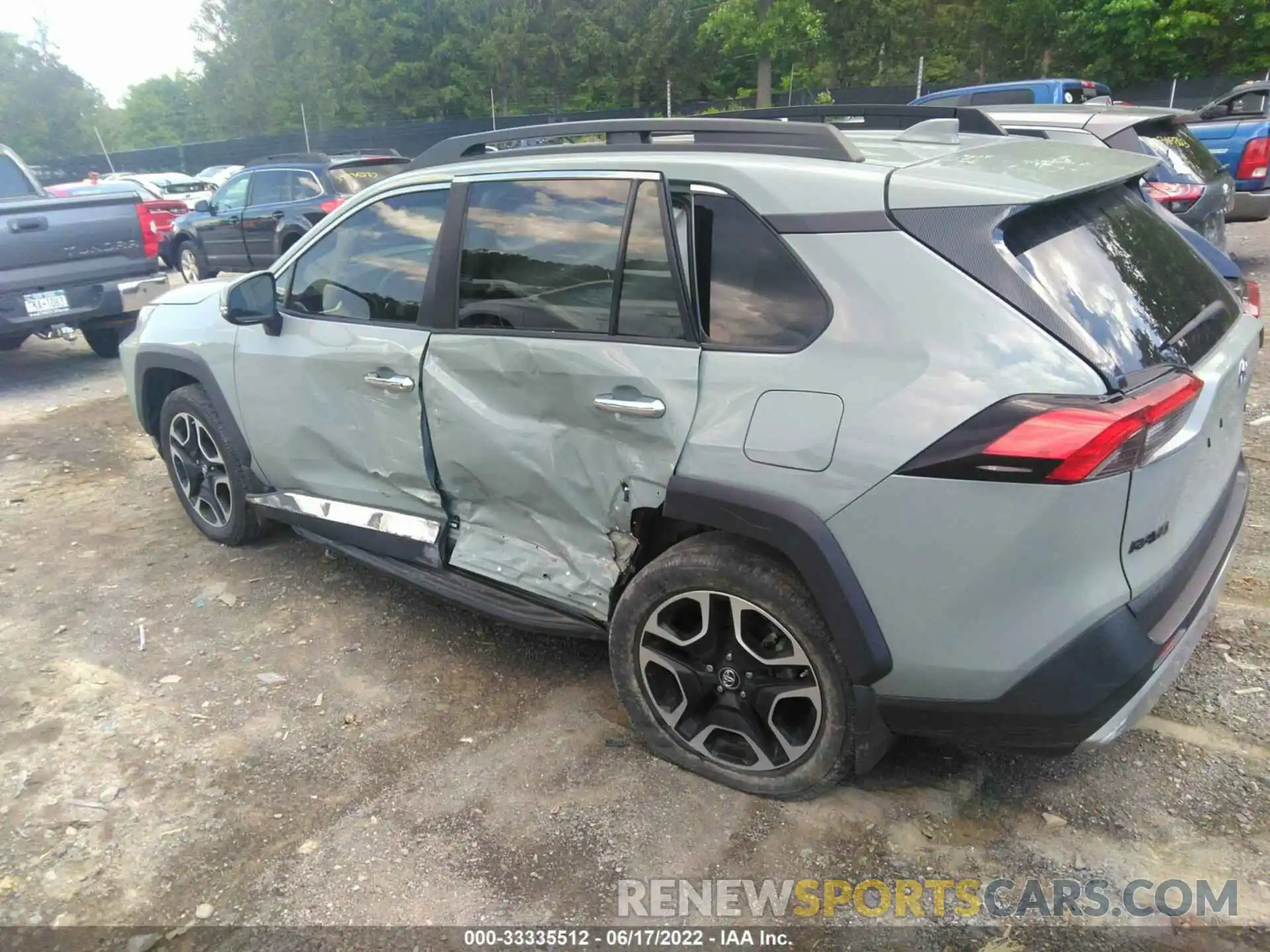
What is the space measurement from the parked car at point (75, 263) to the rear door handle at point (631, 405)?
270 inches

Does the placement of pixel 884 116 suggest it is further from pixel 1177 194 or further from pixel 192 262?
pixel 192 262

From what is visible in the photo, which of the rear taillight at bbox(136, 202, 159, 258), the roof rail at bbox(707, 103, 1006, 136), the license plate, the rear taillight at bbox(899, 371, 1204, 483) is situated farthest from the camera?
the rear taillight at bbox(136, 202, 159, 258)

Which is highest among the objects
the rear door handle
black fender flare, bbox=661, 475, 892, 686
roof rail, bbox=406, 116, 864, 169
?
roof rail, bbox=406, 116, 864, 169

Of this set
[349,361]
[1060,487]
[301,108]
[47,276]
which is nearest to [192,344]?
[349,361]

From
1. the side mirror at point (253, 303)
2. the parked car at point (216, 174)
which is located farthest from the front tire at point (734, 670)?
the parked car at point (216, 174)

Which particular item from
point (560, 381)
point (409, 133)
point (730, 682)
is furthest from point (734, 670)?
point (409, 133)

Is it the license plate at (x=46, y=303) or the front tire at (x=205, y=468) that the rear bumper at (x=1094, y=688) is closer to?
the front tire at (x=205, y=468)

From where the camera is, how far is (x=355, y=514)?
374cm

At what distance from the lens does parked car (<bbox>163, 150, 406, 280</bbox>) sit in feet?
36.7

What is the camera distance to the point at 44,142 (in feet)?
176

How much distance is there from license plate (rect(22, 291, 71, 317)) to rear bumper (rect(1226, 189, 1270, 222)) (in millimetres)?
11699

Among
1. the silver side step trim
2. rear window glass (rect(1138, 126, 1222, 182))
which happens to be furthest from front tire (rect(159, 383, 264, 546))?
rear window glass (rect(1138, 126, 1222, 182))

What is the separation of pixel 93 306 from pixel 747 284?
7374mm

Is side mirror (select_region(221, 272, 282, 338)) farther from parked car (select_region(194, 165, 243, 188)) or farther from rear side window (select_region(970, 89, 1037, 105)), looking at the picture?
parked car (select_region(194, 165, 243, 188))
